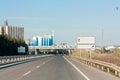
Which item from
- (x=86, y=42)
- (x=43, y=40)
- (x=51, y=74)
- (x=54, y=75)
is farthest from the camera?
(x=43, y=40)

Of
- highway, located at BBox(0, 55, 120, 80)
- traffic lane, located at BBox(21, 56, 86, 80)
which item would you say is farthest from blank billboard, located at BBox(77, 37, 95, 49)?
traffic lane, located at BBox(21, 56, 86, 80)

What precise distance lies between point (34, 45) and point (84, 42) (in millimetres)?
93801

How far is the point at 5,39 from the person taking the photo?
126m

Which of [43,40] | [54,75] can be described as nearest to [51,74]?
[54,75]

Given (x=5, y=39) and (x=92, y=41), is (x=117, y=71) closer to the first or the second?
(x=92, y=41)

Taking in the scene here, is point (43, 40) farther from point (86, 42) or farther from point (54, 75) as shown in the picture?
point (54, 75)

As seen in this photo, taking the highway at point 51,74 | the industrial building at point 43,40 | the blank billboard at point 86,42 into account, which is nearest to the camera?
the highway at point 51,74

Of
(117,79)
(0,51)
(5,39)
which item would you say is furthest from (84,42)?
(5,39)

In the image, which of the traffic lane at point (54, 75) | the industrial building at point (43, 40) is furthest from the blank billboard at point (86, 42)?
the industrial building at point (43, 40)

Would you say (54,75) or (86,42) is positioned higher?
(86,42)

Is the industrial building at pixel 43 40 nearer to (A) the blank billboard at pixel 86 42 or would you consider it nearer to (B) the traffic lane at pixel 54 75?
(A) the blank billboard at pixel 86 42

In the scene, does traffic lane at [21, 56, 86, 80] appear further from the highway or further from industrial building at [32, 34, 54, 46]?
industrial building at [32, 34, 54, 46]

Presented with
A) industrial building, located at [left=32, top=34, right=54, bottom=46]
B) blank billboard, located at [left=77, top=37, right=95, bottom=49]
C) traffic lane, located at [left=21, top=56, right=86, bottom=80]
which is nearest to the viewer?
traffic lane, located at [left=21, top=56, right=86, bottom=80]

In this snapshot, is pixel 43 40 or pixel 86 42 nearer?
pixel 86 42
